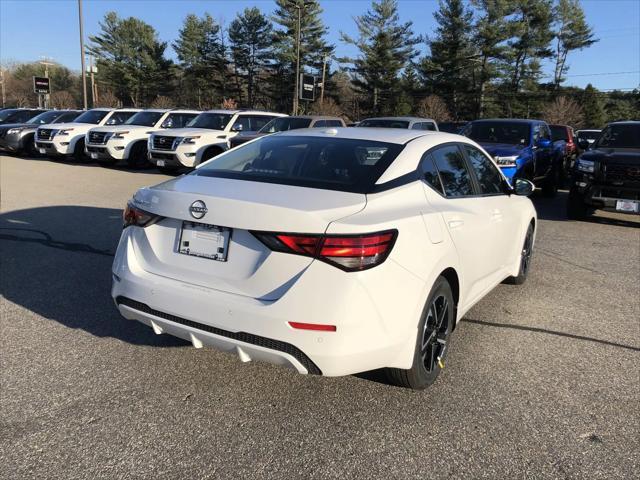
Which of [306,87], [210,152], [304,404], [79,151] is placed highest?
[306,87]

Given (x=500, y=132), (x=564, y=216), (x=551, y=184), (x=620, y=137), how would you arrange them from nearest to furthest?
(x=620, y=137) → (x=564, y=216) → (x=500, y=132) → (x=551, y=184)

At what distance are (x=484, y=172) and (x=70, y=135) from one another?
16575 mm

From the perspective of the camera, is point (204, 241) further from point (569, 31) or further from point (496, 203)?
point (569, 31)

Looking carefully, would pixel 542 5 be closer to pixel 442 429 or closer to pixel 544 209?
pixel 544 209

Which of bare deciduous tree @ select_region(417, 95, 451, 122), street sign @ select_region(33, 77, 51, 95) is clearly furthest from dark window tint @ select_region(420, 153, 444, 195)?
bare deciduous tree @ select_region(417, 95, 451, 122)

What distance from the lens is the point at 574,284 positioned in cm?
578

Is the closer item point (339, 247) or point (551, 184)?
point (339, 247)

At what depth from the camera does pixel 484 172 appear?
453 centimetres

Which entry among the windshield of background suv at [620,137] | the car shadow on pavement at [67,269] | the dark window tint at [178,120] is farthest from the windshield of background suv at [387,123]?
the car shadow on pavement at [67,269]

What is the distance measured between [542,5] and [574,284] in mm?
51667

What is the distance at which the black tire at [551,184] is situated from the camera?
13062mm

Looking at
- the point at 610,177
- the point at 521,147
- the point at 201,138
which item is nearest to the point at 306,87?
the point at 201,138

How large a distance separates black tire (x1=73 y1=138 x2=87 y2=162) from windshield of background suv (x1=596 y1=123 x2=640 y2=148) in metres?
15.4

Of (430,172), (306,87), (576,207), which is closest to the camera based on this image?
(430,172)
